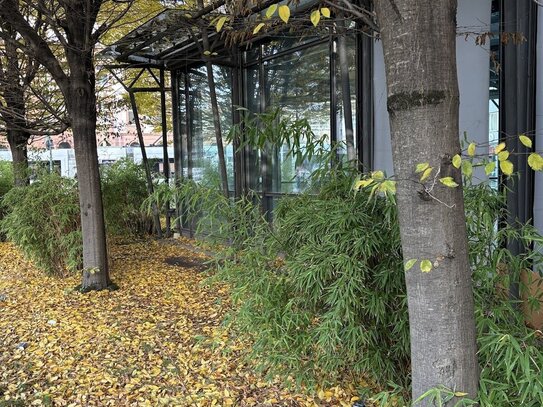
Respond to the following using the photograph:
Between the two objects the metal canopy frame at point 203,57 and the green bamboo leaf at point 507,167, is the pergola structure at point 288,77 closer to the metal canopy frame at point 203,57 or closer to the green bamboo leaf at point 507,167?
the metal canopy frame at point 203,57

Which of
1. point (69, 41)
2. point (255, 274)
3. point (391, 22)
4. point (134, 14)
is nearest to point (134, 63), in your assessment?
point (134, 14)

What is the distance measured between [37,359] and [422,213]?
10.2ft

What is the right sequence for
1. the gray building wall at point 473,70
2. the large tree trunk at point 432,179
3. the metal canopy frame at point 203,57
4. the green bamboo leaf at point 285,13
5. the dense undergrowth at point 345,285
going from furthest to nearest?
the metal canopy frame at point 203,57 < the gray building wall at point 473,70 < the dense undergrowth at point 345,285 < the large tree trunk at point 432,179 < the green bamboo leaf at point 285,13

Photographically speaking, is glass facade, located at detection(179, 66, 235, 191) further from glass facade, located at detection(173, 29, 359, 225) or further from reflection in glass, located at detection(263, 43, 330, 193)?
reflection in glass, located at detection(263, 43, 330, 193)

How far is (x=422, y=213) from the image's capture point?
133cm

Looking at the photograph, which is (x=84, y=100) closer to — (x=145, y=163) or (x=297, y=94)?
(x=297, y=94)

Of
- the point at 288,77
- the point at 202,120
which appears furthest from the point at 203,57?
the point at 202,120

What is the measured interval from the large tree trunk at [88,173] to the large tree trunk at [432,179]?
4.04m

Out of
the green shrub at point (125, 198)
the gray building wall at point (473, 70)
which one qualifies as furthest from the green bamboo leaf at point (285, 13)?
the green shrub at point (125, 198)

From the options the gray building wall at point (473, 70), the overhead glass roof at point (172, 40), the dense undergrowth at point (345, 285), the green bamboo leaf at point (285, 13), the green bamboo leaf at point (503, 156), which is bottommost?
the dense undergrowth at point (345, 285)

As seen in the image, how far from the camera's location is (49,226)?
5.27 m

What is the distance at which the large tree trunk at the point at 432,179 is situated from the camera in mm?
1278

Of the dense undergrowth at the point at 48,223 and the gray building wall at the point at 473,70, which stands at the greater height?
the gray building wall at the point at 473,70

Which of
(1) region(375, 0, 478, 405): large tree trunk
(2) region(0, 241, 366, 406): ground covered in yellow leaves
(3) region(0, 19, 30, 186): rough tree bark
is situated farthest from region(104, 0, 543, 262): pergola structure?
(2) region(0, 241, 366, 406): ground covered in yellow leaves
